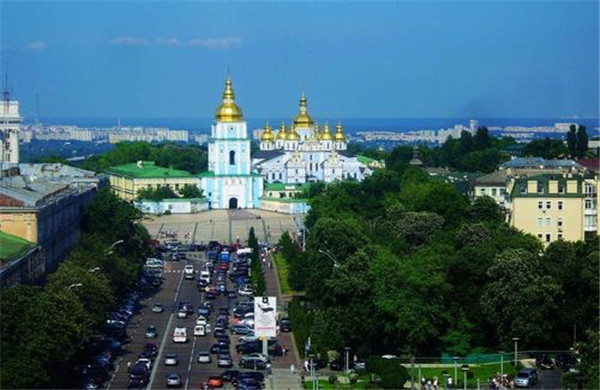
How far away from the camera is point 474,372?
112ft

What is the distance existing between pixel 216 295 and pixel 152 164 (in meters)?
59.1

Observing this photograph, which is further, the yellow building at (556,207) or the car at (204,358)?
the yellow building at (556,207)

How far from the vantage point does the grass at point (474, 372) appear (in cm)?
3291

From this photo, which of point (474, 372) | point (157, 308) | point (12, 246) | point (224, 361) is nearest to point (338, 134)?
point (157, 308)

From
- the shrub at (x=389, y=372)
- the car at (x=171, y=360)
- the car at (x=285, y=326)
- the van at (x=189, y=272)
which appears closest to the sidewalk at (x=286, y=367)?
the car at (x=285, y=326)

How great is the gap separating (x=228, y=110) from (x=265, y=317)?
196ft

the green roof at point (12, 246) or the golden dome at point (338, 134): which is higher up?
the golden dome at point (338, 134)

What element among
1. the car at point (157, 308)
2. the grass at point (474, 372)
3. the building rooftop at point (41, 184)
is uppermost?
the building rooftop at point (41, 184)

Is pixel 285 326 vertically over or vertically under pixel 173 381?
under

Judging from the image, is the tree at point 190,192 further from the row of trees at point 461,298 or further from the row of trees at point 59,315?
the row of trees at point 461,298

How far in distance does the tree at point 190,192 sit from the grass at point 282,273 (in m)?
30.2

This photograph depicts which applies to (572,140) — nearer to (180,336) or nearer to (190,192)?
(190,192)

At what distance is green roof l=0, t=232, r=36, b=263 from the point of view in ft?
122

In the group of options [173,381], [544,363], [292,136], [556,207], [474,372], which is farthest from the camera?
[292,136]
